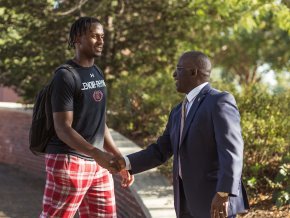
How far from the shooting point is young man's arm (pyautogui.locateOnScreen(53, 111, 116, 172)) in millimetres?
3934

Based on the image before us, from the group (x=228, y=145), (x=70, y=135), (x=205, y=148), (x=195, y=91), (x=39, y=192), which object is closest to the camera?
(x=228, y=145)

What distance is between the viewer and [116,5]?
12367mm

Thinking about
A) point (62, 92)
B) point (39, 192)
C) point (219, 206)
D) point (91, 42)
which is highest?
point (91, 42)

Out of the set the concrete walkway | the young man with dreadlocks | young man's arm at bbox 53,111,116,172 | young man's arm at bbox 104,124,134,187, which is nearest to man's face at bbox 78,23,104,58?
the young man with dreadlocks

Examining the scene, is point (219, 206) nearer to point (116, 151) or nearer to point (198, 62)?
point (198, 62)

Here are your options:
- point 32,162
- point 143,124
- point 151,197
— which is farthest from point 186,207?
point 32,162

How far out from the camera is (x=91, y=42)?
417 centimetres

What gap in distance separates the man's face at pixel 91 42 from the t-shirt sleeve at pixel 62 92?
0.28 meters

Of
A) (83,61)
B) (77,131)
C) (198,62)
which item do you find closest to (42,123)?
(77,131)

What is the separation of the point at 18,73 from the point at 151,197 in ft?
22.6

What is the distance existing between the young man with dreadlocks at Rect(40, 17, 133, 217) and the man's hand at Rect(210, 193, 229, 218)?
1092mm

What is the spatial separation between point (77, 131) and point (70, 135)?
0.52ft

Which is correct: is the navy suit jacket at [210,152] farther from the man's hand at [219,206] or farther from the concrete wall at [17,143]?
the concrete wall at [17,143]

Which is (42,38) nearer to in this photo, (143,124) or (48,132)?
(143,124)
